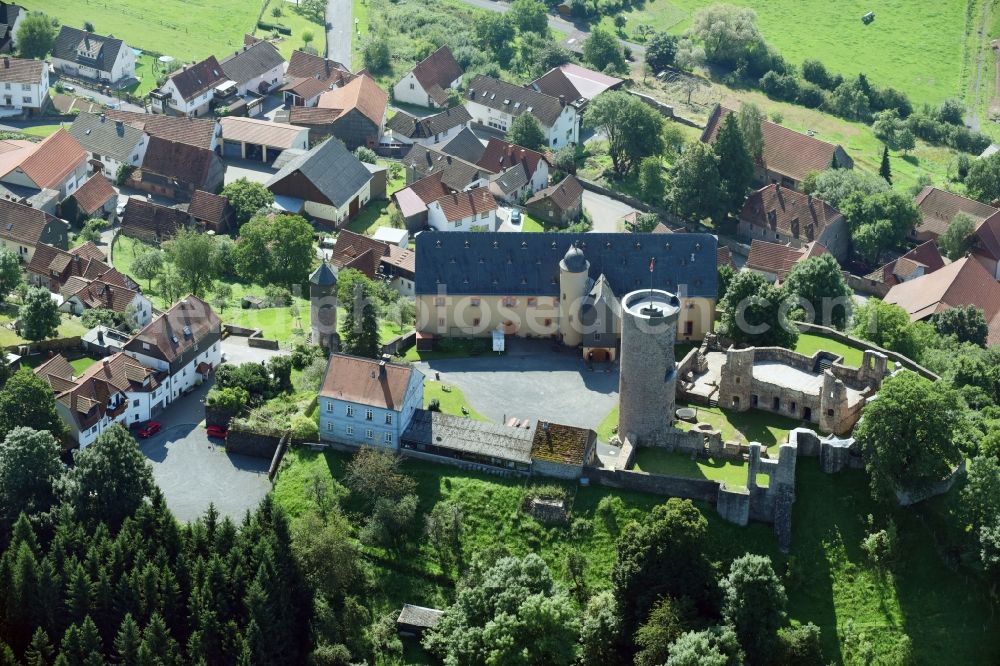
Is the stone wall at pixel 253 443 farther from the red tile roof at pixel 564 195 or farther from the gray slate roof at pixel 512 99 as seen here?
the gray slate roof at pixel 512 99

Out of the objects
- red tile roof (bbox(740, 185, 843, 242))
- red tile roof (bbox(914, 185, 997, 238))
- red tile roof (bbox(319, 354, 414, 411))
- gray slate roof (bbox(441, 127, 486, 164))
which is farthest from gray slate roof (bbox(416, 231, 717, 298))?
red tile roof (bbox(914, 185, 997, 238))

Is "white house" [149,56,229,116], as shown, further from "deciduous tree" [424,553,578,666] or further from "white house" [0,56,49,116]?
"deciduous tree" [424,553,578,666]

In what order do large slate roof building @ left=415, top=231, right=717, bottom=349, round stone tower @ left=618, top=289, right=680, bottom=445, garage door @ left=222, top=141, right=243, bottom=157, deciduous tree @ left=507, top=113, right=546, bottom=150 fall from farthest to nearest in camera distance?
1. deciduous tree @ left=507, top=113, right=546, bottom=150
2. garage door @ left=222, top=141, right=243, bottom=157
3. large slate roof building @ left=415, top=231, right=717, bottom=349
4. round stone tower @ left=618, top=289, right=680, bottom=445

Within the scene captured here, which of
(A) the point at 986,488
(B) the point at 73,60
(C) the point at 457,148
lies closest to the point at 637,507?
(A) the point at 986,488

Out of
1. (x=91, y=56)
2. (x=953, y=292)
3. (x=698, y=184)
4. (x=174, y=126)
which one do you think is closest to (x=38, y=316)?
(x=174, y=126)

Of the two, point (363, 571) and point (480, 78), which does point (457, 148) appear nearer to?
point (480, 78)

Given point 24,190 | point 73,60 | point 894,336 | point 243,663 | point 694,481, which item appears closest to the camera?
point 243,663
